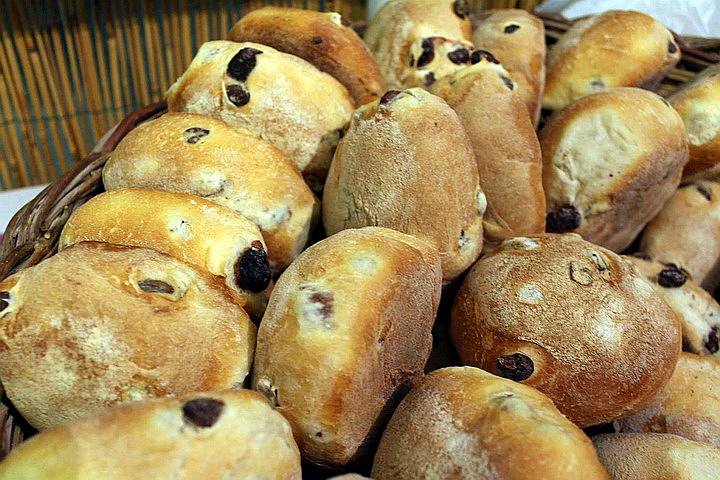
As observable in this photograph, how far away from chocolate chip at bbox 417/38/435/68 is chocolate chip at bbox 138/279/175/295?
0.56 m

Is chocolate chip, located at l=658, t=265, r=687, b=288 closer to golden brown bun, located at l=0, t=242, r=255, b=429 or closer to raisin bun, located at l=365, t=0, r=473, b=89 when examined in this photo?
raisin bun, located at l=365, t=0, r=473, b=89

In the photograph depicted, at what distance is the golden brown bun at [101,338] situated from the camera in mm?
578

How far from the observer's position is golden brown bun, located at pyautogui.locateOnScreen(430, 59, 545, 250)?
0.84 meters

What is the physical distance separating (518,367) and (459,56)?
0.50 m

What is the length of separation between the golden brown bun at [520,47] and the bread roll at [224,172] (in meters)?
0.40

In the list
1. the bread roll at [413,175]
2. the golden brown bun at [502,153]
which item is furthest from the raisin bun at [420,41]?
the bread roll at [413,175]

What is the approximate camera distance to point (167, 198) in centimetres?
72

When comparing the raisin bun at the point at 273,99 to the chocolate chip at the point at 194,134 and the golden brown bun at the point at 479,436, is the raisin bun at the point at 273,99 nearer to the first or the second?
the chocolate chip at the point at 194,134

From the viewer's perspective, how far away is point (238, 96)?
0.85 meters

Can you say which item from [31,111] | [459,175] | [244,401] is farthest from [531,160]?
[31,111]

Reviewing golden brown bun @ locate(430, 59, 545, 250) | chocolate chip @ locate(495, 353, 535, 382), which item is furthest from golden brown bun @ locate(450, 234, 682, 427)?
golden brown bun @ locate(430, 59, 545, 250)

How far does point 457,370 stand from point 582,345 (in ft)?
0.47

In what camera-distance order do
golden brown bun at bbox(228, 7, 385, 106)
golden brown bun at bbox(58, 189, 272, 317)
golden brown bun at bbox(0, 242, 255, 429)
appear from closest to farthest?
golden brown bun at bbox(0, 242, 255, 429), golden brown bun at bbox(58, 189, 272, 317), golden brown bun at bbox(228, 7, 385, 106)

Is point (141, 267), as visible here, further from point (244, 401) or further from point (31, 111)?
point (31, 111)
